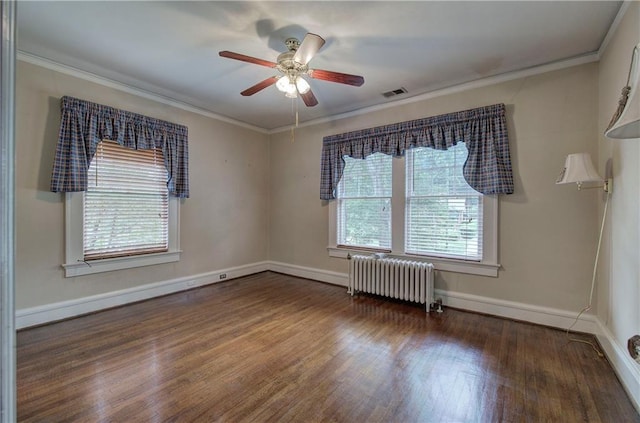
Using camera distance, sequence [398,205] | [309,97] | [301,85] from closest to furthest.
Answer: [301,85] → [309,97] → [398,205]

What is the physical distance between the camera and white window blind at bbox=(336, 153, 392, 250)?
417cm

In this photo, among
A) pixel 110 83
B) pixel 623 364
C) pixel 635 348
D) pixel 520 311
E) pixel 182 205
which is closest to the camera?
pixel 635 348

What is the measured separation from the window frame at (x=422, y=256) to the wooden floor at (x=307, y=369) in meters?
0.56

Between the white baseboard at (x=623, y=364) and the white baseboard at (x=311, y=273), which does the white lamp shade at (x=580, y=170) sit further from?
the white baseboard at (x=311, y=273)

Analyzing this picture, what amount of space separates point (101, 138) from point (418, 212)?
4005 millimetres

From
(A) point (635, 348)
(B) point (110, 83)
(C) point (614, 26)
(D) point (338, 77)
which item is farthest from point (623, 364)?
(B) point (110, 83)

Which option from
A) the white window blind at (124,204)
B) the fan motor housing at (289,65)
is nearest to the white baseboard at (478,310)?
the white window blind at (124,204)

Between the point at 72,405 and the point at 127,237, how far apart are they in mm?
2244

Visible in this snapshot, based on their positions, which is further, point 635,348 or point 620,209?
point 620,209

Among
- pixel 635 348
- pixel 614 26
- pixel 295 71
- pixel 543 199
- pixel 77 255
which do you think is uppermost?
pixel 614 26

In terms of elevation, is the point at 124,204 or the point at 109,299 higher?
the point at 124,204

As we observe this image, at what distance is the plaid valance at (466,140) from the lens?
3.21 metres

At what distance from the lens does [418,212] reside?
12.7 ft

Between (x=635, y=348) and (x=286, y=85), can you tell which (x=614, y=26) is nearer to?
(x=635, y=348)
